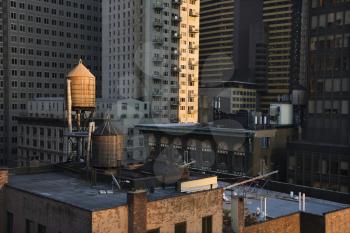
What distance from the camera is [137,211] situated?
1188 inches

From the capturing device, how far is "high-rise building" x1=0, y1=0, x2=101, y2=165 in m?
154

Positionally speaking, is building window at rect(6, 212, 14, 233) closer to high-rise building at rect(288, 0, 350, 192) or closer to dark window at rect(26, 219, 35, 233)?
dark window at rect(26, 219, 35, 233)

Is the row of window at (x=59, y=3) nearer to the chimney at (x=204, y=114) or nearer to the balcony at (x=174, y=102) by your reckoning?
the balcony at (x=174, y=102)

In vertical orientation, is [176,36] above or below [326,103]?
above

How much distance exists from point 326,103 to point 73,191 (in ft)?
201

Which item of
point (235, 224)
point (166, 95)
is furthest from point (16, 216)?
point (166, 95)

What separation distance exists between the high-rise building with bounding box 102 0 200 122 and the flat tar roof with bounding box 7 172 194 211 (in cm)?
9761

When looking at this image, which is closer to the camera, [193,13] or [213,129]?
[213,129]

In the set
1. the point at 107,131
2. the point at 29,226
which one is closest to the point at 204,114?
the point at 107,131

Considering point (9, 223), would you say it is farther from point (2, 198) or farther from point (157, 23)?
point (157, 23)

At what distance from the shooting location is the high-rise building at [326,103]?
78.2 metres

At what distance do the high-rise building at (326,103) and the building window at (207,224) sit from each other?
47.7 m

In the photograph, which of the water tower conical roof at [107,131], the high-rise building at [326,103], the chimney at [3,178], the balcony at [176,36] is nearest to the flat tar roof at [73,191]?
the chimney at [3,178]

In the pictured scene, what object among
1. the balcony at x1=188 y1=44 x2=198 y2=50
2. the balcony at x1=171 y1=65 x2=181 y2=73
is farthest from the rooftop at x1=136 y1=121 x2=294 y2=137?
the balcony at x1=188 y1=44 x2=198 y2=50
